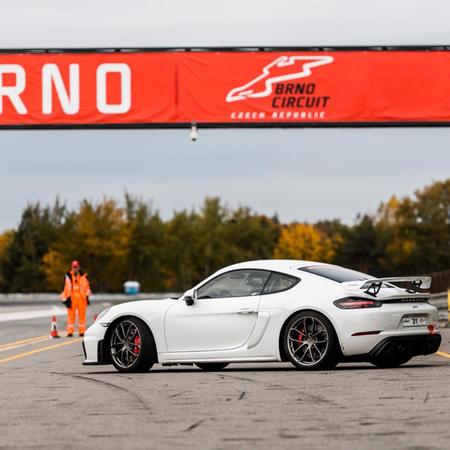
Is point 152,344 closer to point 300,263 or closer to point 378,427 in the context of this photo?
point 300,263

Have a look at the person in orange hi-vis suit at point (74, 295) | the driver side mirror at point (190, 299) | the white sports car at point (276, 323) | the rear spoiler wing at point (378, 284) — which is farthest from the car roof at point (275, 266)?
the person in orange hi-vis suit at point (74, 295)

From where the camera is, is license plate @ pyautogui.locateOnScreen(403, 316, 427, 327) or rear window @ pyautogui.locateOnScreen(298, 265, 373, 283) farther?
rear window @ pyautogui.locateOnScreen(298, 265, 373, 283)

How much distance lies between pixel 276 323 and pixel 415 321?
1.56m

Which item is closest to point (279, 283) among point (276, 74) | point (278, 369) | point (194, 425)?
point (278, 369)

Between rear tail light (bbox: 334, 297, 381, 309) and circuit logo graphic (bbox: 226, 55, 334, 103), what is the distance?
54.4 feet

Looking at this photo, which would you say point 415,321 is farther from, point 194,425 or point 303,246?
point 303,246

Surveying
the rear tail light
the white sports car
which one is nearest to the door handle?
the white sports car

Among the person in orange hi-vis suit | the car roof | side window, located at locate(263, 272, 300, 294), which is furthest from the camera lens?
the person in orange hi-vis suit

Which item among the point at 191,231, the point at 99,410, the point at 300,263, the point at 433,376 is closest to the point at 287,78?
the point at 300,263

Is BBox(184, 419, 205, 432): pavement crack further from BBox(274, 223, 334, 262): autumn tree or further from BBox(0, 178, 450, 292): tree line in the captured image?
BBox(274, 223, 334, 262): autumn tree

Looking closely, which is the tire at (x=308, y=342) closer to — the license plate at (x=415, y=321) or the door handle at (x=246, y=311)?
the door handle at (x=246, y=311)

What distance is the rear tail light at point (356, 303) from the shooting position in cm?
1344

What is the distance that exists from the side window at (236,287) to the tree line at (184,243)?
115 meters

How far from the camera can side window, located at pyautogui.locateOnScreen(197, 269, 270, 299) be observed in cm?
1423
